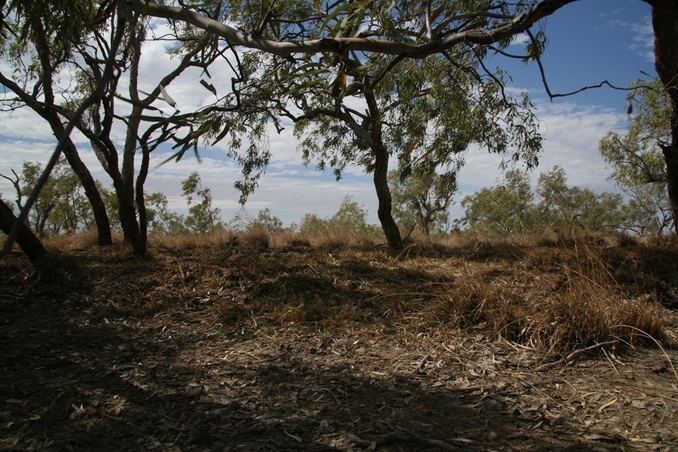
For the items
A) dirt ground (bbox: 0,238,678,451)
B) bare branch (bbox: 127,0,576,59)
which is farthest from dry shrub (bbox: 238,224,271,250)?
bare branch (bbox: 127,0,576,59)

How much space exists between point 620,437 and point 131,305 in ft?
14.4

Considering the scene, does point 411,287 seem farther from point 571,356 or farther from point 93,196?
point 93,196

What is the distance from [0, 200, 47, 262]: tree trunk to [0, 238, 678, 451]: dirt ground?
0.84 ft

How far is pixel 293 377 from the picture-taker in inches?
118

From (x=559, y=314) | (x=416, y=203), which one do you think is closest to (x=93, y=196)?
(x=559, y=314)

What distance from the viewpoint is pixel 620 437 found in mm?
2143

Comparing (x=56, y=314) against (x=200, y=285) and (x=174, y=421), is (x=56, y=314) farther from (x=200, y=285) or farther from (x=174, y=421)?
(x=174, y=421)

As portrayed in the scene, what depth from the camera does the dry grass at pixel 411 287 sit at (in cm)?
336

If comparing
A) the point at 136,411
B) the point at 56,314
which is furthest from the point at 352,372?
the point at 56,314

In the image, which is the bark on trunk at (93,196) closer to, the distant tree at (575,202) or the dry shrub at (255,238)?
the dry shrub at (255,238)

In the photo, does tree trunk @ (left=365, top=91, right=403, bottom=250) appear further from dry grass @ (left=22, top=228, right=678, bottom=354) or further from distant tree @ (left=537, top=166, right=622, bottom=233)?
distant tree @ (left=537, top=166, right=622, bottom=233)

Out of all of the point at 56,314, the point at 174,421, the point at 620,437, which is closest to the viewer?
the point at 620,437

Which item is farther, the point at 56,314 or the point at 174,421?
the point at 56,314

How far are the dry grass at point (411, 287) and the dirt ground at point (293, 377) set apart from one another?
0.05 meters
